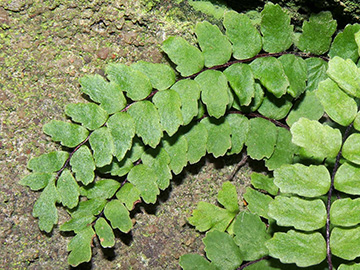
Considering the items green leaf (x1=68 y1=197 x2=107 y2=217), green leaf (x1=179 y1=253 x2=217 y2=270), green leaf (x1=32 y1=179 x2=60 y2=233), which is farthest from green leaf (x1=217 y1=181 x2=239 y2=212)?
green leaf (x1=32 y1=179 x2=60 y2=233)

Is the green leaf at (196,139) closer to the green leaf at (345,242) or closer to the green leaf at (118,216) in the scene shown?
the green leaf at (118,216)

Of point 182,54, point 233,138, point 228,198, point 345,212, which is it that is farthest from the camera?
point 228,198

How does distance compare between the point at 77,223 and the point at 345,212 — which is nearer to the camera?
the point at 345,212

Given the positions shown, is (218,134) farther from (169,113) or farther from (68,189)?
(68,189)

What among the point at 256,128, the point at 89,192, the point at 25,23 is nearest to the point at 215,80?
the point at 256,128

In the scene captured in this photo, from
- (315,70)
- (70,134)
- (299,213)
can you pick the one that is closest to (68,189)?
(70,134)

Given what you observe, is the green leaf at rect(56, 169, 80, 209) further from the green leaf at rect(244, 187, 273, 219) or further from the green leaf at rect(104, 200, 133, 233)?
the green leaf at rect(244, 187, 273, 219)
